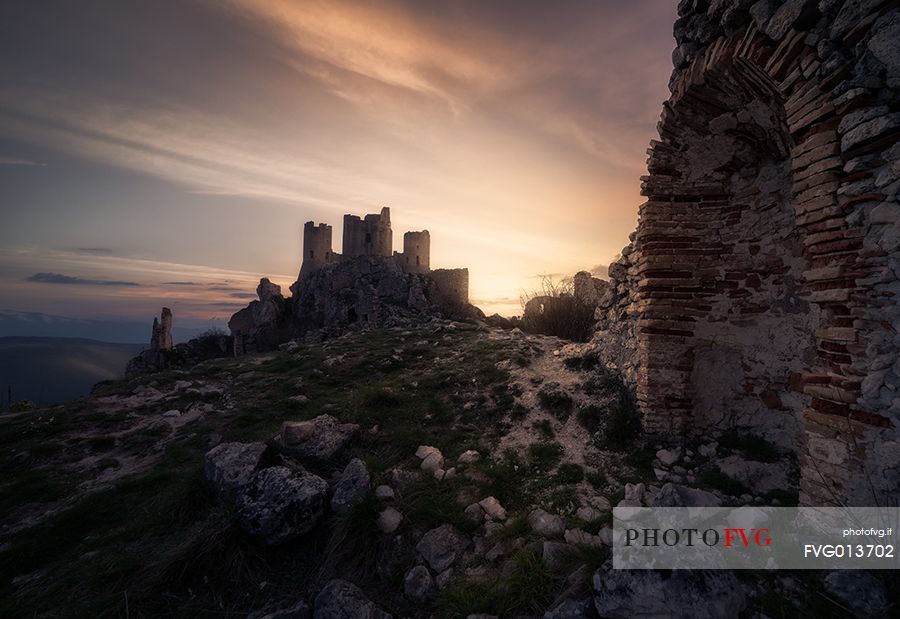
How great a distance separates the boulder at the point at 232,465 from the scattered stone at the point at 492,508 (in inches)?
103

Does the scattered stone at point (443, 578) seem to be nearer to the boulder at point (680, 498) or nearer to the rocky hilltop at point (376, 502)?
the rocky hilltop at point (376, 502)

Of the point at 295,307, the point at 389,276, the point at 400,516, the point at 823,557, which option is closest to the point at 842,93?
the point at 823,557

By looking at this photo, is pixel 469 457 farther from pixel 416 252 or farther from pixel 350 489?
pixel 416 252

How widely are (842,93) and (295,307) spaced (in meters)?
32.5

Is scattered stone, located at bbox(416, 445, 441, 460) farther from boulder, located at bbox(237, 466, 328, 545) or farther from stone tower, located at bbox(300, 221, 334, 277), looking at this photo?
stone tower, located at bbox(300, 221, 334, 277)

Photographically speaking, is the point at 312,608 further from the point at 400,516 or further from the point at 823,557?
the point at 823,557

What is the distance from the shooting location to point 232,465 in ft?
14.3

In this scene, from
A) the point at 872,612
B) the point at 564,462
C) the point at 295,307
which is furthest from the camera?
the point at 295,307

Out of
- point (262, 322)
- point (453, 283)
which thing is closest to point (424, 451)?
point (453, 283)

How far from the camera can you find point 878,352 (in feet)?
8.95

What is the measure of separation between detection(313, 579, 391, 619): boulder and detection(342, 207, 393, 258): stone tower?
117 feet

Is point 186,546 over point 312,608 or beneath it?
over

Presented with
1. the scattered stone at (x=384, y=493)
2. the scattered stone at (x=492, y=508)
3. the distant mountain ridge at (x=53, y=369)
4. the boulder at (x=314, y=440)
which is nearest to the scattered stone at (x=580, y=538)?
→ the scattered stone at (x=492, y=508)

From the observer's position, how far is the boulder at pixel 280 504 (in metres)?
3.62
